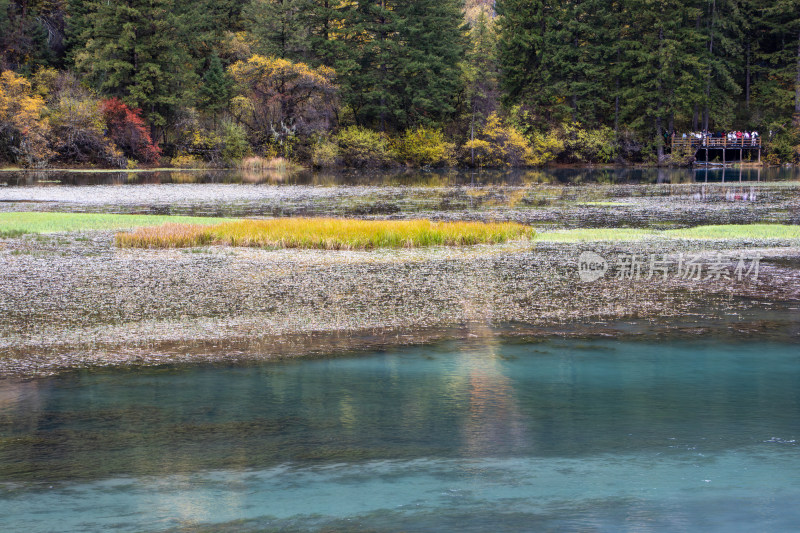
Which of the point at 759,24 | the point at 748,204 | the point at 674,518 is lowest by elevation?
the point at 674,518

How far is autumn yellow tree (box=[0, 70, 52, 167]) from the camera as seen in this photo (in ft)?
185

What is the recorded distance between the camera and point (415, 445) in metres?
7.34

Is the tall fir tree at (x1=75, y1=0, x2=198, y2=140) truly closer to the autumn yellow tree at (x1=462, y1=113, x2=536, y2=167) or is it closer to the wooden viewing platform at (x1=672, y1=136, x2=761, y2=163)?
the autumn yellow tree at (x1=462, y1=113, x2=536, y2=167)

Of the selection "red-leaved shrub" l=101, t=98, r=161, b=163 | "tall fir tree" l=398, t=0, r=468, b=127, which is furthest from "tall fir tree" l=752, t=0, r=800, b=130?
"red-leaved shrub" l=101, t=98, r=161, b=163

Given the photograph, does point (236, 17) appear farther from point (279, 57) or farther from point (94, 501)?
point (94, 501)

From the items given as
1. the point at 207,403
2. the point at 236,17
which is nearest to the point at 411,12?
the point at 236,17

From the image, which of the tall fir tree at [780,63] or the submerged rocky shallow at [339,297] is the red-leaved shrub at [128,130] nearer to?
the submerged rocky shallow at [339,297]

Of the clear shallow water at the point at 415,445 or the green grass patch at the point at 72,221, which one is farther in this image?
the green grass patch at the point at 72,221

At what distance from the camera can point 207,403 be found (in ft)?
27.5

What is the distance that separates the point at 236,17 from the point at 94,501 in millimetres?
81360

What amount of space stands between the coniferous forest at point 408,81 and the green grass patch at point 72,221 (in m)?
39.4

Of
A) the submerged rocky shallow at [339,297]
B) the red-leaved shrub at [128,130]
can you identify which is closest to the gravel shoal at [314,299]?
the submerged rocky shallow at [339,297]

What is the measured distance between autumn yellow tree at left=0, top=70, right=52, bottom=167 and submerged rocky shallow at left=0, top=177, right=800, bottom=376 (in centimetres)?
4100

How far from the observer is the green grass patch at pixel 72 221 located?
2156 cm
